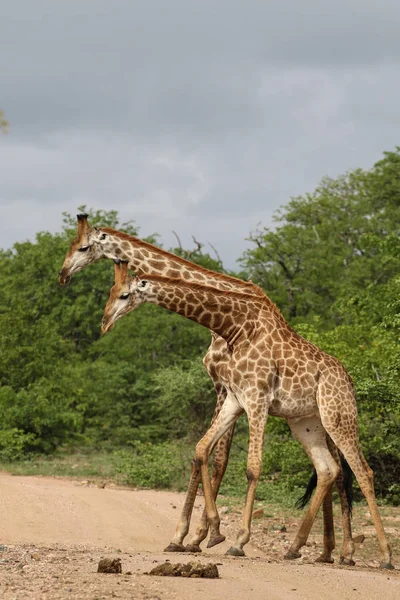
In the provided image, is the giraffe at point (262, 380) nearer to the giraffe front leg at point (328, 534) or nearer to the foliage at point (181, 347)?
the giraffe front leg at point (328, 534)

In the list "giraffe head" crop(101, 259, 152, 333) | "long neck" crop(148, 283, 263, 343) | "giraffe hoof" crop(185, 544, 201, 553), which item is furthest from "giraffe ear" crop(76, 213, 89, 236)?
"giraffe hoof" crop(185, 544, 201, 553)

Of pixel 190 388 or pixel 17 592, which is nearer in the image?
pixel 17 592

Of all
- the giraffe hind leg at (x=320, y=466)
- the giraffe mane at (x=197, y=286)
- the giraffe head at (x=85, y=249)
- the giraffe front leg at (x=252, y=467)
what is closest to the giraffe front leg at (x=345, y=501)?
the giraffe hind leg at (x=320, y=466)

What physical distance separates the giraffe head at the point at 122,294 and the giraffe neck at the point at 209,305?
0.13 m

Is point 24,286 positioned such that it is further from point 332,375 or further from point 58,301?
point 332,375

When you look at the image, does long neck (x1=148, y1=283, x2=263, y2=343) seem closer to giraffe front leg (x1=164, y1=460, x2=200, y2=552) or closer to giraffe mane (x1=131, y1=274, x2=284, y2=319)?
giraffe mane (x1=131, y1=274, x2=284, y2=319)

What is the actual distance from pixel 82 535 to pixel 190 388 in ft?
37.7

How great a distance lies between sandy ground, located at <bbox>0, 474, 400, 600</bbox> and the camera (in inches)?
305

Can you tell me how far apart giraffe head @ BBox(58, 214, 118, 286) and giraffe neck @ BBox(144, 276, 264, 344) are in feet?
3.85

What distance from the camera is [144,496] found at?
1669 centimetres

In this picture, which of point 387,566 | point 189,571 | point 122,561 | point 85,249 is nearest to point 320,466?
point 387,566

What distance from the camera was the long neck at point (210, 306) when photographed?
11164mm

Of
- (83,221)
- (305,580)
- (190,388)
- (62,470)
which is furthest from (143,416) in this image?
(305,580)

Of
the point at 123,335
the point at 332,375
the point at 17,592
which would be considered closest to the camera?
the point at 17,592
